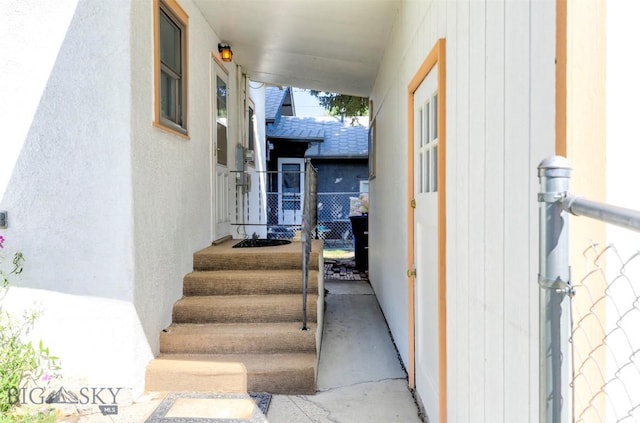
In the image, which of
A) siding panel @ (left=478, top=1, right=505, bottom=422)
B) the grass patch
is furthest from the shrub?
the grass patch

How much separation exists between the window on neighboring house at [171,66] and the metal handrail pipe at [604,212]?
3.12m

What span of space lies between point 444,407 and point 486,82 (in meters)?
1.66

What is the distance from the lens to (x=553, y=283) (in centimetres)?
90

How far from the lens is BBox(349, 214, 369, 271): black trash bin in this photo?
8195 mm

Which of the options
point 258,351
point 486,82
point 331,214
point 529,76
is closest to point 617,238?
point 529,76

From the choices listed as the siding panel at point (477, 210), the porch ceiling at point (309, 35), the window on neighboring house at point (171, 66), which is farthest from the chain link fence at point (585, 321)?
the porch ceiling at point (309, 35)

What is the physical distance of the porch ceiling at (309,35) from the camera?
414 centimetres

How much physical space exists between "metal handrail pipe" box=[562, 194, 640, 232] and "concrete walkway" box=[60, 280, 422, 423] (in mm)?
2378

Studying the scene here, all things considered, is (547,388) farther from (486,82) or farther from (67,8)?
(67,8)

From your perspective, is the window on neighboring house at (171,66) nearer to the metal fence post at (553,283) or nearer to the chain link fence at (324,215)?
the metal fence post at (553,283)

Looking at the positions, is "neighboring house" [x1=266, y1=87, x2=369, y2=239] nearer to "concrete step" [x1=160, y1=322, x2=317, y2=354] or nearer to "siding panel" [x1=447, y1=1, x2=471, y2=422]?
"concrete step" [x1=160, y1=322, x2=317, y2=354]

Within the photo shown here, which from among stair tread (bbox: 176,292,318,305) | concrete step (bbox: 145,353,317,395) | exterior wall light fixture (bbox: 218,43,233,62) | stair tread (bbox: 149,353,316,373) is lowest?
concrete step (bbox: 145,353,317,395)

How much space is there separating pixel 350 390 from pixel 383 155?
278cm

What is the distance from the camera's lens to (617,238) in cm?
107
